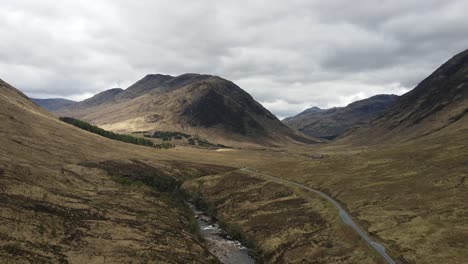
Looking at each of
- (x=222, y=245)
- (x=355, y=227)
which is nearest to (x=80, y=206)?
(x=222, y=245)

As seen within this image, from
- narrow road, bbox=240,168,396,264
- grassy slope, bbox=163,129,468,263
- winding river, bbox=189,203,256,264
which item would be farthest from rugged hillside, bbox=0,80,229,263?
narrow road, bbox=240,168,396,264

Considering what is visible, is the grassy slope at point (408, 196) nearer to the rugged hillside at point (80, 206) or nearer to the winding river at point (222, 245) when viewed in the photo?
the winding river at point (222, 245)

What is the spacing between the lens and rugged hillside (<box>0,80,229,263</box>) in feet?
204

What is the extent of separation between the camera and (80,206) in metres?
87.1

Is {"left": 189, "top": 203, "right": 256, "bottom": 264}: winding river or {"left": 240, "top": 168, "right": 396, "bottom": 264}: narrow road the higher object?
{"left": 240, "top": 168, "right": 396, "bottom": 264}: narrow road

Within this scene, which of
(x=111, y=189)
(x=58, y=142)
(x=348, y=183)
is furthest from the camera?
(x=58, y=142)

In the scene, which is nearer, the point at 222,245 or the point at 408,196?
the point at 222,245

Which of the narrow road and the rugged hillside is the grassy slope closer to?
the narrow road

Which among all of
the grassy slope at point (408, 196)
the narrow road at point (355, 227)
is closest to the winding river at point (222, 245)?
the grassy slope at point (408, 196)

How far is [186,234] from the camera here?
8525 cm

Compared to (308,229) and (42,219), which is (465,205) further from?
(42,219)

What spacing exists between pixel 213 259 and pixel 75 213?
3346 cm

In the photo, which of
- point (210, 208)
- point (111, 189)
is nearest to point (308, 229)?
point (210, 208)

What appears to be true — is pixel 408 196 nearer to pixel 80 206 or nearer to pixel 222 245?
pixel 222 245
